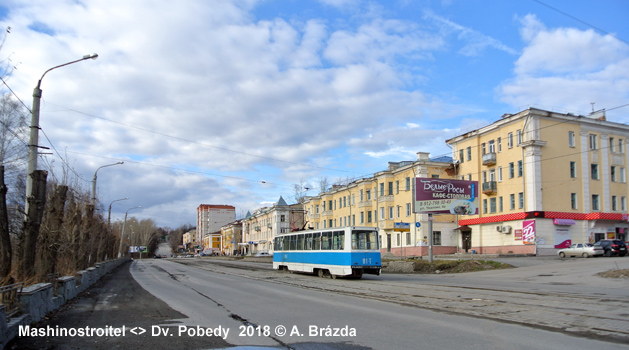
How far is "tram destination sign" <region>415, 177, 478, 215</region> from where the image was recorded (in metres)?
36.4

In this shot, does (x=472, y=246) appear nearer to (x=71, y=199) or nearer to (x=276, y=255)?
(x=276, y=255)

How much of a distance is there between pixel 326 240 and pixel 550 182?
27.1 meters

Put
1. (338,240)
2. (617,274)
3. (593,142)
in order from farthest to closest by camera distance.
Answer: (593,142)
(338,240)
(617,274)

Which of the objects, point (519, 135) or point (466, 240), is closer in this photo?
point (519, 135)

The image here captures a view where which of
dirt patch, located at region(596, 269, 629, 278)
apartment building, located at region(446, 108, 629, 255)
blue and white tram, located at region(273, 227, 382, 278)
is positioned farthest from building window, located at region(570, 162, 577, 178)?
blue and white tram, located at region(273, 227, 382, 278)

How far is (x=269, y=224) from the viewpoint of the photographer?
10138 centimetres

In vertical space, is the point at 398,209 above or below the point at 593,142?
below

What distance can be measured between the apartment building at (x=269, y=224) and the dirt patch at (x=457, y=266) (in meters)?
51.6

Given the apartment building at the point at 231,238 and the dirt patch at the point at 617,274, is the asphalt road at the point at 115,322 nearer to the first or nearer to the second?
the dirt patch at the point at 617,274

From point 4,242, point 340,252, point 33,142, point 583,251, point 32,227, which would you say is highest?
point 33,142

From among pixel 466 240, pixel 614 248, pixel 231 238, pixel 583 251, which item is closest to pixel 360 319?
pixel 583 251

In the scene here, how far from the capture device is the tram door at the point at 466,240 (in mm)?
52969

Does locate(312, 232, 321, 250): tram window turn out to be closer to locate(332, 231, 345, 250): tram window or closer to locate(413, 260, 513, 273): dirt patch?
locate(332, 231, 345, 250): tram window

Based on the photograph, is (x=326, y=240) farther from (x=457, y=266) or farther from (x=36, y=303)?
(x=36, y=303)
